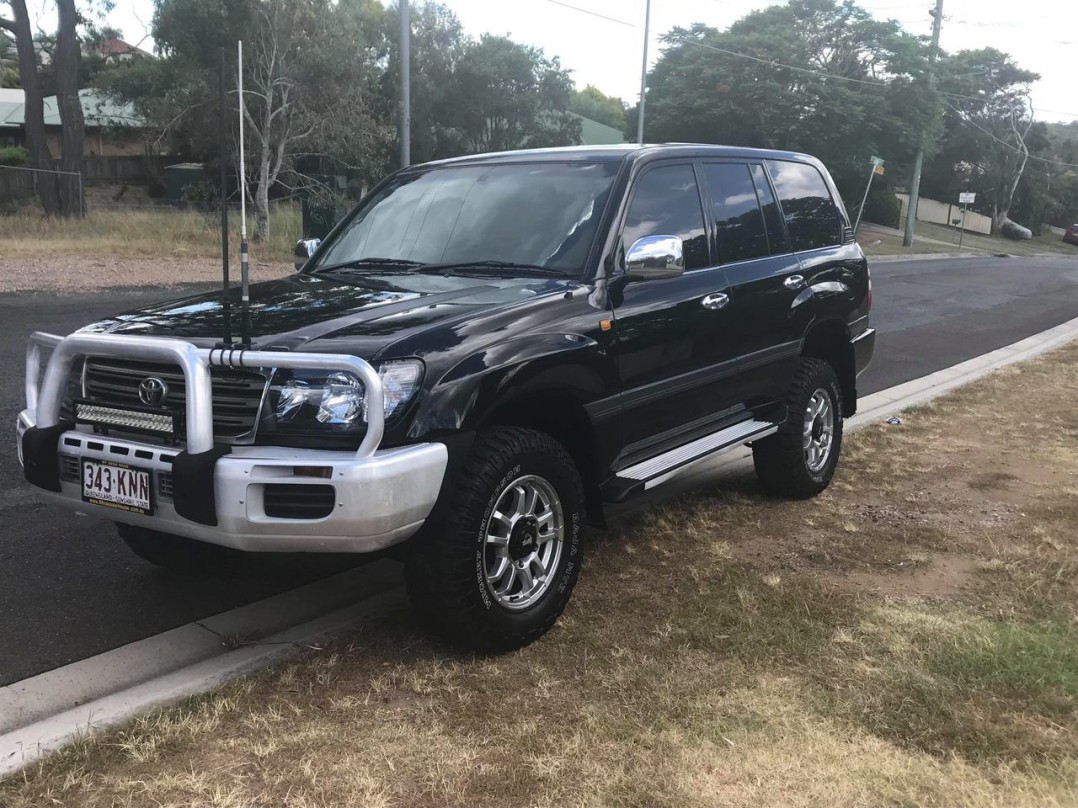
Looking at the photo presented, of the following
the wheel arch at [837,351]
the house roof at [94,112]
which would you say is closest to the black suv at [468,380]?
the wheel arch at [837,351]

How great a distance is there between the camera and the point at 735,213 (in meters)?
4.96

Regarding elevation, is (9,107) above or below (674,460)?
above

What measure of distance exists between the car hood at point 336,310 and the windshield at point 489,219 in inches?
9.0

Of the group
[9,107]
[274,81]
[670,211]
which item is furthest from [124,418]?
[9,107]

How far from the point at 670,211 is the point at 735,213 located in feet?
1.92

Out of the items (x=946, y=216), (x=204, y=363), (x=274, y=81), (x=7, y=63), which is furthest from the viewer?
(x=946, y=216)

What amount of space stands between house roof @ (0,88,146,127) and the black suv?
2972 cm

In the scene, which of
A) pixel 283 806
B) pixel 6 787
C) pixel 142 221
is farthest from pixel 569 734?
pixel 142 221

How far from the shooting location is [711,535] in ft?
16.0

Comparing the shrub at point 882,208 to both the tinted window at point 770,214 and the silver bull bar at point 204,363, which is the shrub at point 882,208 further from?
the silver bull bar at point 204,363

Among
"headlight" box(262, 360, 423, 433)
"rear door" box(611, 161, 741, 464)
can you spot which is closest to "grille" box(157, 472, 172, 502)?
"headlight" box(262, 360, 423, 433)

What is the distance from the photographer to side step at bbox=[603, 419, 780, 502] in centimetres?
398

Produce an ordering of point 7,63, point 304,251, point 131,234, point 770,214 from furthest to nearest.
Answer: point 7,63, point 131,234, point 770,214, point 304,251

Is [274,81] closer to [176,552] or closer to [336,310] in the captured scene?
[176,552]
